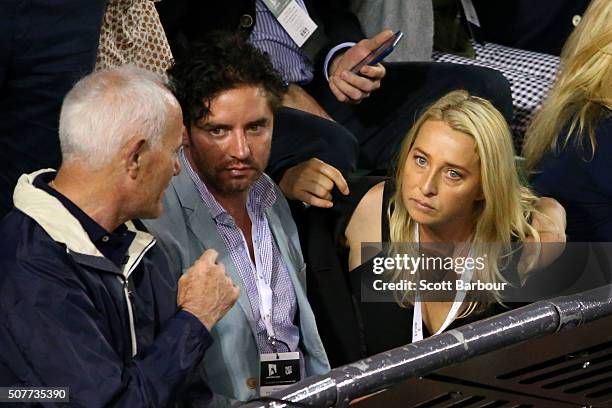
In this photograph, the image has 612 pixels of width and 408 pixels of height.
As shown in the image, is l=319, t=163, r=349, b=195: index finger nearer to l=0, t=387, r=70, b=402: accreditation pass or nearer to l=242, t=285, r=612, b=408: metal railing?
l=242, t=285, r=612, b=408: metal railing

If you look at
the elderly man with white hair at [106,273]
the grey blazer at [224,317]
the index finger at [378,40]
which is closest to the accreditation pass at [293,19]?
the index finger at [378,40]

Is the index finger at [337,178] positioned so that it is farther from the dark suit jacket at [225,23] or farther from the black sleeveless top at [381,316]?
the dark suit jacket at [225,23]

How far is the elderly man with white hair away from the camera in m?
1.81

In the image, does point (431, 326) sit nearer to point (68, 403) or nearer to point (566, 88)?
point (566, 88)

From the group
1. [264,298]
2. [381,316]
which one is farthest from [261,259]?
[381,316]

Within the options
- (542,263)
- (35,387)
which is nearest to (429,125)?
(542,263)

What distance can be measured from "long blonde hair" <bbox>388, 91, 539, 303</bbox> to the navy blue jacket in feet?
2.59

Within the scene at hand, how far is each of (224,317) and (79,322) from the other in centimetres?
54

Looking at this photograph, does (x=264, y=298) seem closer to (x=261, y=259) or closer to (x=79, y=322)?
(x=261, y=259)

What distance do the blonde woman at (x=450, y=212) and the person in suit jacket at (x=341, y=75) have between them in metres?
0.35

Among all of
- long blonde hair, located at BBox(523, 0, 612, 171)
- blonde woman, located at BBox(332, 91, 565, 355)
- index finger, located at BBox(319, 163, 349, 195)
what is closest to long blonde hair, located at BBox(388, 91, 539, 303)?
blonde woman, located at BBox(332, 91, 565, 355)

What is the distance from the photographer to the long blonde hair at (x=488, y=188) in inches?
103

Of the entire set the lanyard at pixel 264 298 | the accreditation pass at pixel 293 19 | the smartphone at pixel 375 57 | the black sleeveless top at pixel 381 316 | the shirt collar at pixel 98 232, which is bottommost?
the black sleeveless top at pixel 381 316

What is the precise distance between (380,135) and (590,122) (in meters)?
0.72
